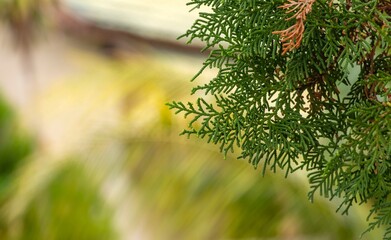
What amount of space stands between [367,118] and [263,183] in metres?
2.04

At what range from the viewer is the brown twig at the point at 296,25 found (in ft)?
3.09

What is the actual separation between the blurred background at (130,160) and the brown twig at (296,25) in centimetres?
148

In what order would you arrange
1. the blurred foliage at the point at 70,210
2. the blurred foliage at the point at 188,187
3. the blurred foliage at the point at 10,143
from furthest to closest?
the blurred foliage at the point at 10,143
the blurred foliage at the point at 70,210
the blurred foliage at the point at 188,187

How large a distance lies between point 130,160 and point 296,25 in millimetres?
2292

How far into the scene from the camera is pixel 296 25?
3.11ft

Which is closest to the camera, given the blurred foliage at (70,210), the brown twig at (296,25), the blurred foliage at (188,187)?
the brown twig at (296,25)

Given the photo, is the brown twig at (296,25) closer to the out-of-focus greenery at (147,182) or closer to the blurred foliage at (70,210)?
the out-of-focus greenery at (147,182)

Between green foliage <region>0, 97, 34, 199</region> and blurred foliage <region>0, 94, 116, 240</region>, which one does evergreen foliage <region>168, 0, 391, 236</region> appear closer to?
blurred foliage <region>0, 94, 116, 240</region>

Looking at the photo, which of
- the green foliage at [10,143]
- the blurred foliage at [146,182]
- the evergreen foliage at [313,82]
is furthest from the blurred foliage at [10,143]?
the evergreen foliage at [313,82]

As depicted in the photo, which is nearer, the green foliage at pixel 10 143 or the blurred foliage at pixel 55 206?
the blurred foliage at pixel 55 206

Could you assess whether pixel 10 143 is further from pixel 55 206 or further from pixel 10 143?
pixel 55 206

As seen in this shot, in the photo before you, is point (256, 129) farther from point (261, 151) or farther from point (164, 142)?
point (164, 142)

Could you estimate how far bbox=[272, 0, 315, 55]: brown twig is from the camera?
3.09ft

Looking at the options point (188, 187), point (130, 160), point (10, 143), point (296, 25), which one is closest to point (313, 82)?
point (296, 25)
